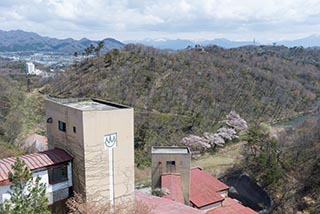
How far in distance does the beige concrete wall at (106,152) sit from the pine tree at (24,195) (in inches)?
65.6

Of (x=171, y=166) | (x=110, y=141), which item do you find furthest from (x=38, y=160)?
(x=171, y=166)

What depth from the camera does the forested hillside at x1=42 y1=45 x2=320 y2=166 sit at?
3275 centimetres

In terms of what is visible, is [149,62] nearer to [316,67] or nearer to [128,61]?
[128,61]

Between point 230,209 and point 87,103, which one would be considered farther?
point 230,209

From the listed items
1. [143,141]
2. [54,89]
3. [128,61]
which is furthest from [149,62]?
[143,141]

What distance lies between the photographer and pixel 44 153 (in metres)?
8.23

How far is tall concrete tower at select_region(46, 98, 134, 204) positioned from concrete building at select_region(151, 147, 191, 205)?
6.34 meters

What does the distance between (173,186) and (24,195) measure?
29.8ft

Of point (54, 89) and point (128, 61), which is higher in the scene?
point (128, 61)

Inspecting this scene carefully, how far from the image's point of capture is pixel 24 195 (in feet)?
20.9

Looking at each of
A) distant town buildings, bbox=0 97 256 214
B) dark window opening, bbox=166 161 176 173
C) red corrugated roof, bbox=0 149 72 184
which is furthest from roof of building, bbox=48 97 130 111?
dark window opening, bbox=166 161 176 173

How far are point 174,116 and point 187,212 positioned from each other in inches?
923

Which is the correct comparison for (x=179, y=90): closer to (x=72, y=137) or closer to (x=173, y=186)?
(x=173, y=186)

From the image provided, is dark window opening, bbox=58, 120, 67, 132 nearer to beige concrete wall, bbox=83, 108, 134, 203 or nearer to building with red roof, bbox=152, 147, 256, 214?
beige concrete wall, bbox=83, 108, 134, 203
